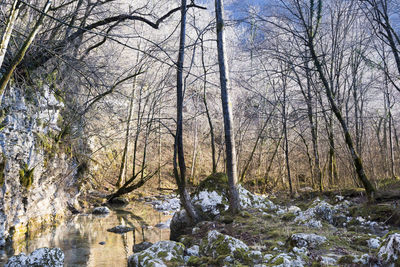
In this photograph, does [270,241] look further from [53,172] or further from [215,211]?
[53,172]

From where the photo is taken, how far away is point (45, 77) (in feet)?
A: 26.3

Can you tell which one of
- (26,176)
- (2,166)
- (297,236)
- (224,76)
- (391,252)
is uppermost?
(224,76)

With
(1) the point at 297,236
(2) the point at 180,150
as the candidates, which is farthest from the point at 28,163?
(1) the point at 297,236

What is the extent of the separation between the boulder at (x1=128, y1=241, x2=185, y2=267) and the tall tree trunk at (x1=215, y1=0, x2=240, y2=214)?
2.26 metres

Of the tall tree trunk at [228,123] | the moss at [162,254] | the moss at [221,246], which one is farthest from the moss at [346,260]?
the tall tree trunk at [228,123]

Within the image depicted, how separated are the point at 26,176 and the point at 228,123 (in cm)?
478

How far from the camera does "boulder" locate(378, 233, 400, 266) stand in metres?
2.49

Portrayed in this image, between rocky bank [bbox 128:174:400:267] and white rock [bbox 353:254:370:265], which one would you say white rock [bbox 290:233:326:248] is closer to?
rocky bank [bbox 128:174:400:267]

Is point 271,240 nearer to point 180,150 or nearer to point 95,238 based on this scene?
point 180,150

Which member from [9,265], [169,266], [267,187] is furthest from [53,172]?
[267,187]

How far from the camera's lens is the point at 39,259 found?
431 cm

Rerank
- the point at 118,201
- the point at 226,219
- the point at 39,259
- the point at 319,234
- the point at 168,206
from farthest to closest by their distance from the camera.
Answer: the point at 118,201, the point at 168,206, the point at 226,219, the point at 39,259, the point at 319,234

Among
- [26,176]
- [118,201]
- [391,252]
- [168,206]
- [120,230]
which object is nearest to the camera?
[391,252]

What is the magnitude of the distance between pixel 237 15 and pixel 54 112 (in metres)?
5.67
